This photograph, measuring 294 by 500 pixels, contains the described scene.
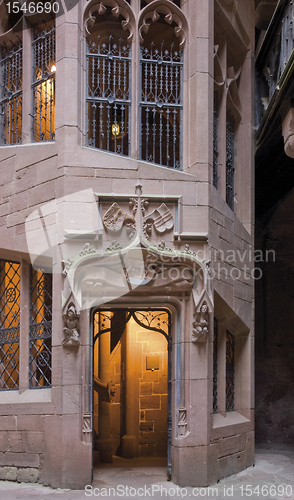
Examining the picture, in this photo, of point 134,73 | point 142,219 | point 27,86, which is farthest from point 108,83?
point 142,219

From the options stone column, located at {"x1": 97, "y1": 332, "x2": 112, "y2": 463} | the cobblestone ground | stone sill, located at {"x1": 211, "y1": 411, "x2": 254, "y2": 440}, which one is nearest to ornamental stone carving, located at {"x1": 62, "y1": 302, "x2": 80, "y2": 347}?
the cobblestone ground

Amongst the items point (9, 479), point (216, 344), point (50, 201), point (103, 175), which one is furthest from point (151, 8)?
point (9, 479)

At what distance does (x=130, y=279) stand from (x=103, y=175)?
1362 mm

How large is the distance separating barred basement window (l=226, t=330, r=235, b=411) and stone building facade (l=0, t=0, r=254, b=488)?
0.03 m

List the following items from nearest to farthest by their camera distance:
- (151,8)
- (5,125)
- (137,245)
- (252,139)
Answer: (137,245), (151,8), (5,125), (252,139)

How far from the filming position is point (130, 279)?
798 centimetres

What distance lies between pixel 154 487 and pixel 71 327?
2.19 metres

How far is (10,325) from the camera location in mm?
8789

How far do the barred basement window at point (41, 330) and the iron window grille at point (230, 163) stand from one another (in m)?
3.10

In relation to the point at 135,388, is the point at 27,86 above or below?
above

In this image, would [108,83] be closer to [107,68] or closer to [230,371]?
[107,68]

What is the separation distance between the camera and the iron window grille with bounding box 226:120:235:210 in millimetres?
9781

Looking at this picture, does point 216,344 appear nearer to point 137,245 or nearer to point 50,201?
point 137,245

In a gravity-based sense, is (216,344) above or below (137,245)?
below
